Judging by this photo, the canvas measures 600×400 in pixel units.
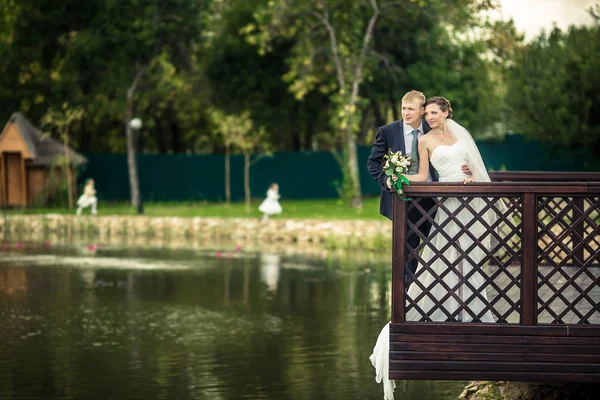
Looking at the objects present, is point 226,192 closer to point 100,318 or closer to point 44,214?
point 44,214

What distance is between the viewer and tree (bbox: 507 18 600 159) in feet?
102

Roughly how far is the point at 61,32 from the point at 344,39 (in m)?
11.1

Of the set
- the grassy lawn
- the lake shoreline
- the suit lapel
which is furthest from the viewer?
the grassy lawn

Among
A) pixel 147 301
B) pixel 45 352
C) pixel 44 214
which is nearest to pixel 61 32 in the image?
pixel 44 214

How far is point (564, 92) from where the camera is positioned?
104 feet

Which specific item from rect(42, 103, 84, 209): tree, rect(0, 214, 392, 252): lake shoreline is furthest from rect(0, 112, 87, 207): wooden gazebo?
rect(0, 214, 392, 252): lake shoreline

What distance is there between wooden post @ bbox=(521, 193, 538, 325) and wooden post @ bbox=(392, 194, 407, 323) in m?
0.89

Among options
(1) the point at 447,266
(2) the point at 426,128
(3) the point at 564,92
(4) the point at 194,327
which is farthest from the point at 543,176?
(3) the point at 564,92

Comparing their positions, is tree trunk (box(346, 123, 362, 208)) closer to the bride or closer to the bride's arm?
the bride

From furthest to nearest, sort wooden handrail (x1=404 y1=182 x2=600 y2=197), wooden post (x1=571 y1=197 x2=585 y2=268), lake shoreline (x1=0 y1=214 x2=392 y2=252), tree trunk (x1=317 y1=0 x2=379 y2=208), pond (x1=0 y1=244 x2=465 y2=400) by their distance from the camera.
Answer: tree trunk (x1=317 y1=0 x2=379 y2=208), lake shoreline (x1=0 y1=214 x2=392 y2=252), pond (x1=0 y1=244 x2=465 y2=400), wooden post (x1=571 y1=197 x2=585 y2=268), wooden handrail (x1=404 y1=182 x2=600 y2=197)

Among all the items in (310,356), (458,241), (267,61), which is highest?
(267,61)

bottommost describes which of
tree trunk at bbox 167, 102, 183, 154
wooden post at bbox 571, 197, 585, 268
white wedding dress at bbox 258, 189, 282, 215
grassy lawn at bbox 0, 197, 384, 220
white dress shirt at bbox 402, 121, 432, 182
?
grassy lawn at bbox 0, 197, 384, 220

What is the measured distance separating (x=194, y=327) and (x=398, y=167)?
796 cm

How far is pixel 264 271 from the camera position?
74.9 ft
